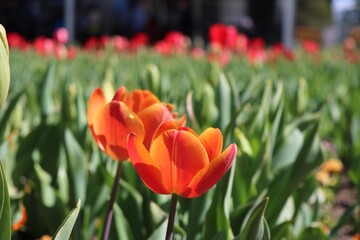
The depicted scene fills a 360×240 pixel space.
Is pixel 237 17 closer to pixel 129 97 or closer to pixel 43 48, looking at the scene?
pixel 43 48

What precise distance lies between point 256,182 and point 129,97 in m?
0.50

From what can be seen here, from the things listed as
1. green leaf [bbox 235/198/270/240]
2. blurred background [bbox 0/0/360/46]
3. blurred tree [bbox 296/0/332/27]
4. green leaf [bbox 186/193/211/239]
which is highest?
green leaf [bbox 235/198/270/240]

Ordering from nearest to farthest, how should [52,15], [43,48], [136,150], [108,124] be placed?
[136,150], [108,124], [43,48], [52,15]

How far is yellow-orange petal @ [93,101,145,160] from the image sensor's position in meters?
0.78

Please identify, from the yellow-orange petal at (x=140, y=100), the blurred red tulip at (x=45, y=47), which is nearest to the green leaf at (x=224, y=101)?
the yellow-orange petal at (x=140, y=100)

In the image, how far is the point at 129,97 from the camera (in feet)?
3.03

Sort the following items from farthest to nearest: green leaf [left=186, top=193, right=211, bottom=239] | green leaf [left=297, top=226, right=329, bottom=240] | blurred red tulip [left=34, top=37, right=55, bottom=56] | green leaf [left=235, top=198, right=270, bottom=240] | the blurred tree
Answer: the blurred tree < blurred red tulip [left=34, top=37, right=55, bottom=56] < green leaf [left=297, top=226, right=329, bottom=240] < green leaf [left=186, top=193, right=211, bottom=239] < green leaf [left=235, top=198, right=270, bottom=240]

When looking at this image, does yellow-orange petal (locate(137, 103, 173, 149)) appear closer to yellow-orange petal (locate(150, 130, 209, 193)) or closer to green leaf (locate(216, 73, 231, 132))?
yellow-orange petal (locate(150, 130, 209, 193))

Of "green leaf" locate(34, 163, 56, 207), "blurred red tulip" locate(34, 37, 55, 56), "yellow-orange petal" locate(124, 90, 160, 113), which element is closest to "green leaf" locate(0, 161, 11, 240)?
"yellow-orange petal" locate(124, 90, 160, 113)

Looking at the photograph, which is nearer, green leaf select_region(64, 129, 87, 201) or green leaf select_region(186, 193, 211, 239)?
green leaf select_region(186, 193, 211, 239)

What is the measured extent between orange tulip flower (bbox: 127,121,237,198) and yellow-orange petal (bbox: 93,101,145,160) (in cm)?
10

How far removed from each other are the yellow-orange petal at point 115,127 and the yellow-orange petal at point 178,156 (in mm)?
111

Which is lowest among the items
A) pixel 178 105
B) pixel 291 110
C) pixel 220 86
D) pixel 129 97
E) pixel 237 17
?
pixel 237 17

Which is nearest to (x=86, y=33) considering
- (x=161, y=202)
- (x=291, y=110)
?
(x=291, y=110)
